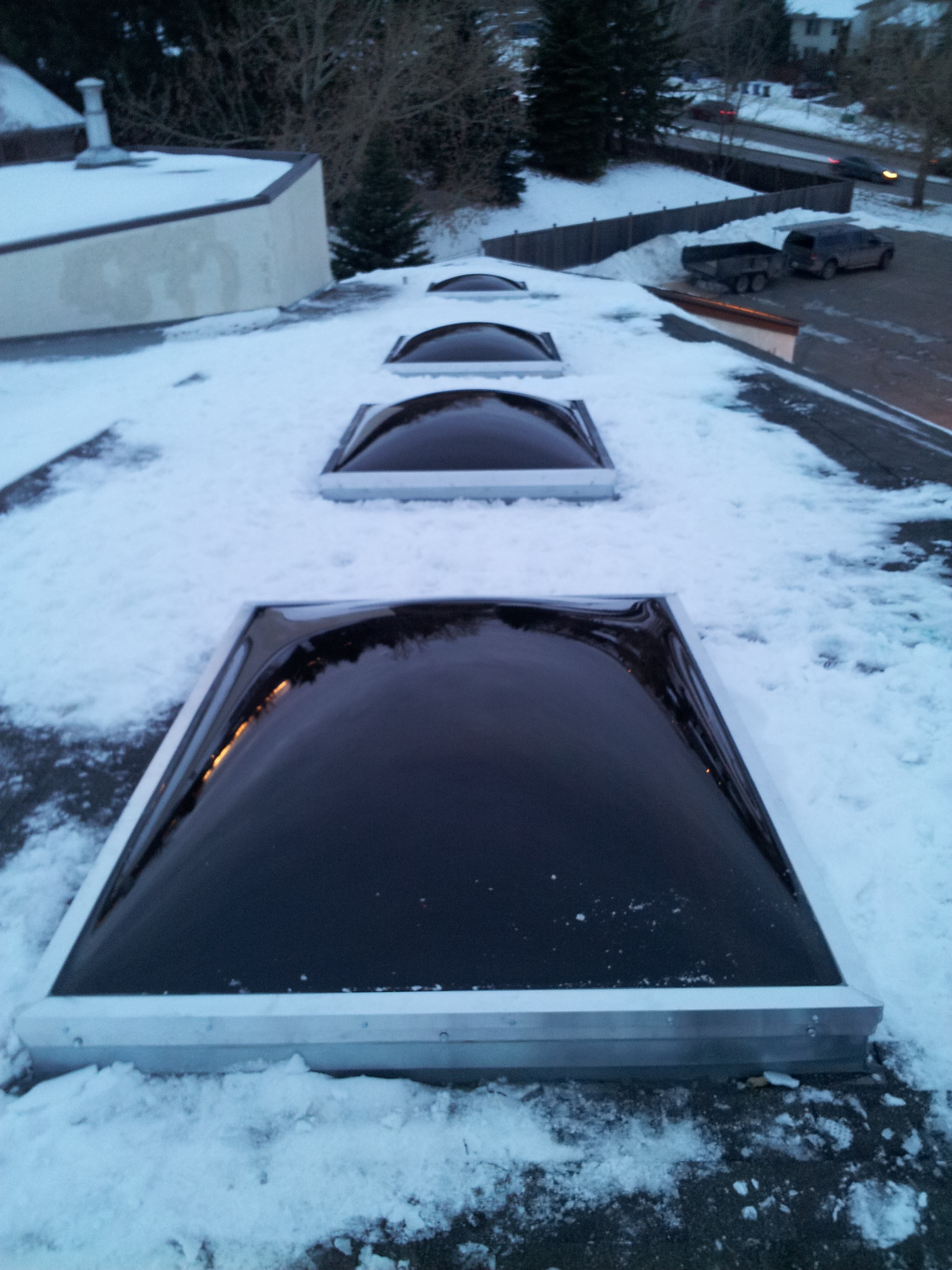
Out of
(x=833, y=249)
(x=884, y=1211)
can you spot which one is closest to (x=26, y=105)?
(x=833, y=249)

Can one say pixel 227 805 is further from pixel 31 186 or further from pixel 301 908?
pixel 31 186

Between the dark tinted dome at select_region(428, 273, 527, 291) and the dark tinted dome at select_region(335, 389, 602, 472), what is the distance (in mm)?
7409

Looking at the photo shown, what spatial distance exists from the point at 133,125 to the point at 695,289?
16.8 metres

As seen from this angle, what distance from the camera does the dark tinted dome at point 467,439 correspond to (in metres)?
6.32

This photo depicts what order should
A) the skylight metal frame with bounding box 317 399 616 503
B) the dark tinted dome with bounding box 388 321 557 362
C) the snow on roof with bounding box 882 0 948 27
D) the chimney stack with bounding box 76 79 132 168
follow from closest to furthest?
the skylight metal frame with bounding box 317 399 616 503 < the dark tinted dome with bounding box 388 321 557 362 < the chimney stack with bounding box 76 79 132 168 < the snow on roof with bounding box 882 0 948 27

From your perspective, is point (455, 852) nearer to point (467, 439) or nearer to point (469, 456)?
point (469, 456)

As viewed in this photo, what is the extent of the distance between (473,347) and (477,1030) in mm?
8079

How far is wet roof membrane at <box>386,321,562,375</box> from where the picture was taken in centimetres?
898

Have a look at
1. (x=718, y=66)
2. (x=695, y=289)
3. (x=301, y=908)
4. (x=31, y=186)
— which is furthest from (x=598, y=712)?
(x=718, y=66)

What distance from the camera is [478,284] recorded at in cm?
1398

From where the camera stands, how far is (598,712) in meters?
3.22

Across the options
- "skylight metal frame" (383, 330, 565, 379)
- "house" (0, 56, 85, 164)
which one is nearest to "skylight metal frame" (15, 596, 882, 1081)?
"skylight metal frame" (383, 330, 565, 379)

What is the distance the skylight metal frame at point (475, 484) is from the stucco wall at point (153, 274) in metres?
7.10

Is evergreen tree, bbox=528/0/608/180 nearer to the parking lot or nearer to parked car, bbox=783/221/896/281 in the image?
parked car, bbox=783/221/896/281
